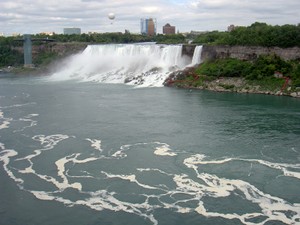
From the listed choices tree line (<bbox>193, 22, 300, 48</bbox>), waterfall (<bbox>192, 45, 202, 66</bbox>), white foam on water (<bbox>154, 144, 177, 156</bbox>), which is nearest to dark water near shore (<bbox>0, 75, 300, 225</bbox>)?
white foam on water (<bbox>154, 144, 177, 156</bbox>)

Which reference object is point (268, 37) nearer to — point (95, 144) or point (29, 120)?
point (29, 120)

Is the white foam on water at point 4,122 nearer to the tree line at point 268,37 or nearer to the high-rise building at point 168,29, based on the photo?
the tree line at point 268,37

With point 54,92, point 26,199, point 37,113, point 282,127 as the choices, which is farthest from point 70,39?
point 26,199

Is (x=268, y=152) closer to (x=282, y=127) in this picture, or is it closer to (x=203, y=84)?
(x=282, y=127)

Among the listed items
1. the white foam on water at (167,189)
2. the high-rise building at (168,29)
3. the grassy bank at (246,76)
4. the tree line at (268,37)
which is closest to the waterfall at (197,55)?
the tree line at (268,37)

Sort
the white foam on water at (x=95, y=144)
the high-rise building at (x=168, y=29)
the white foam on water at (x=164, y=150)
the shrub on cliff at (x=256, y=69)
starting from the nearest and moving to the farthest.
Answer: the white foam on water at (x=164, y=150)
the white foam on water at (x=95, y=144)
the shrub on cliff at (x=256, y=69)
the high-rise building at (x=168, y=29)

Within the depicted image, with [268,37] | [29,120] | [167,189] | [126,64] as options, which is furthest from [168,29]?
[167,189]

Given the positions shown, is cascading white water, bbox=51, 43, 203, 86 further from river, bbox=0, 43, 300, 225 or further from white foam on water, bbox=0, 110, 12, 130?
white foam on water, bbox=0, 110, 12, 130
